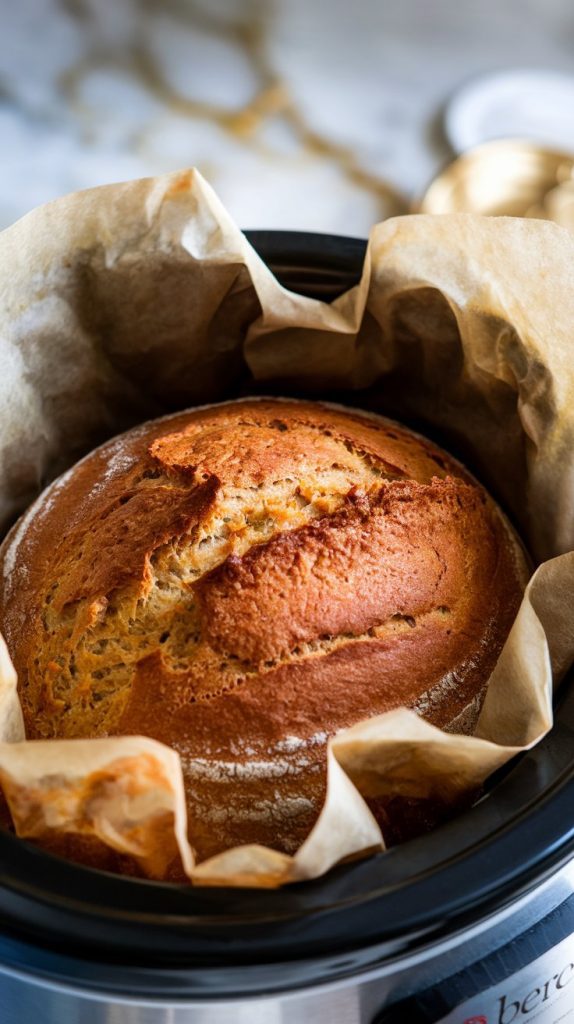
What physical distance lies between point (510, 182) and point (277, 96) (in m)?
0.45

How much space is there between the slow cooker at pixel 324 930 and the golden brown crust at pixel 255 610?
114mm

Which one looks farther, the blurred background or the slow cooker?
the blurred background

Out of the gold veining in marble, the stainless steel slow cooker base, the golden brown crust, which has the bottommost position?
the stainless steel slow cooker base

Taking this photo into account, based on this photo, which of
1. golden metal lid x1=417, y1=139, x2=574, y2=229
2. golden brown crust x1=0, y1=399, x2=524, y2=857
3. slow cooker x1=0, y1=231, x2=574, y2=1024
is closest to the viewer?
slow cooker x1=0, y1=231, x2=574, y2=1024

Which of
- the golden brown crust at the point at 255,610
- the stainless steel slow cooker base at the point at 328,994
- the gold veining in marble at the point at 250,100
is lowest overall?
the stainless steel slow cooker base at the point at 328,994

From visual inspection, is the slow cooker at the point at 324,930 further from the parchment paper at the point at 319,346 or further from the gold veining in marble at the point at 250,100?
the gold veining in marble at the point at 250,100

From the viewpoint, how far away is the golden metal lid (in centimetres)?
143

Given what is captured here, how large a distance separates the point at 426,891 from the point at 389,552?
0.26 metres

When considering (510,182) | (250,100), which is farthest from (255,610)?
(250,100)

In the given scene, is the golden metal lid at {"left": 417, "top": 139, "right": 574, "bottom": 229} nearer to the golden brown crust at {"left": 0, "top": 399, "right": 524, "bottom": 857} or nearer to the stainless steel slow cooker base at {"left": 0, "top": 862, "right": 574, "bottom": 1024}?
the golden brown crust at {"left": 0, "top": 399, "right": 524, "bottom": 857}

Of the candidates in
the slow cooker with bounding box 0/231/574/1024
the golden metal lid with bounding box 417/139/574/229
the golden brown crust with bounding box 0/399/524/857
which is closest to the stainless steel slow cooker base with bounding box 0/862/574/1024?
the slow cooker with bounding box 0/231/574/1024

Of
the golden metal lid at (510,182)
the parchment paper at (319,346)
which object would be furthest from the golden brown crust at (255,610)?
the golden metal lid at (510,182)

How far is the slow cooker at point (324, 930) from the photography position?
53 centimetres

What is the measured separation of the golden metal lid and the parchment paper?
561 mm
